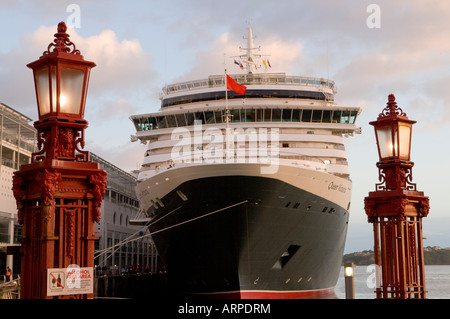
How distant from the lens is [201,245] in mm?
31266

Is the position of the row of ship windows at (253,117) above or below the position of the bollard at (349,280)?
above

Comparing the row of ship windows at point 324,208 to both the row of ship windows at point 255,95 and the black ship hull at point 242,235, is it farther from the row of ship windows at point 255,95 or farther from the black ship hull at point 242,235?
the row of ship windows at point 255,95

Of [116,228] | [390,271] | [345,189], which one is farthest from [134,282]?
[390,271]

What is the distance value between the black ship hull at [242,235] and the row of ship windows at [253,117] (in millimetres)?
7490

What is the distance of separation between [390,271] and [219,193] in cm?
1753

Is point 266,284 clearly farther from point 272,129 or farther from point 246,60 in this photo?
point 246,60

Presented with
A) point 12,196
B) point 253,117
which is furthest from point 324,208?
point 12,196

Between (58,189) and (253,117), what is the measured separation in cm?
3079

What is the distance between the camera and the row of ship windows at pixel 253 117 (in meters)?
38.9

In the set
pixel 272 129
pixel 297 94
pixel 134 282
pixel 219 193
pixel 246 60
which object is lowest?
pixel 134 282

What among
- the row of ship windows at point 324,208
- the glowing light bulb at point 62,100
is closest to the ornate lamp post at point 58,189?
the glowing light bulb at point 62,100

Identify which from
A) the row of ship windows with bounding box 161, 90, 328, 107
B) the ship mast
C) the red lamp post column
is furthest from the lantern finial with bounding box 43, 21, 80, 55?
the ship mast

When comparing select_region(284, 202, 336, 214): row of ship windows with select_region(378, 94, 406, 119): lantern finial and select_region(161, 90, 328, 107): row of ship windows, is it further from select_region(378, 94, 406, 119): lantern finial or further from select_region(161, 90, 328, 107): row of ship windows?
select_region(378, 94, 406, 119): lantern finial

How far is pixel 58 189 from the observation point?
29.6ft
